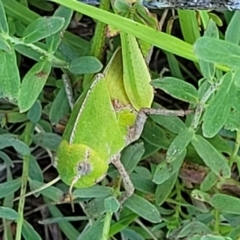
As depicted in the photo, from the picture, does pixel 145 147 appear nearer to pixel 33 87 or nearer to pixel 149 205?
pixel 149 205

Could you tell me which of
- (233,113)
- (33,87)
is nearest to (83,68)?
(33,87)

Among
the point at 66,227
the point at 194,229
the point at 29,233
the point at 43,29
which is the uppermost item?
the point at 43,29

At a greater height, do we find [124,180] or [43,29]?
[43,29]

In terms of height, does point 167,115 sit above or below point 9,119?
above

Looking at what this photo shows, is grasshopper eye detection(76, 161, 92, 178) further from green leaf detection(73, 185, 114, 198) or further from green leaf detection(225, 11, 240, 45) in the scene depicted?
green leaf detection(225, 11, 240, 45)

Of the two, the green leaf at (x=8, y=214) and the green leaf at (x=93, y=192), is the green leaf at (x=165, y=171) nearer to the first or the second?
the green leaf at (x=93, y=192)

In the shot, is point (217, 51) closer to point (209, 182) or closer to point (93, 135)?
point (93, 135)

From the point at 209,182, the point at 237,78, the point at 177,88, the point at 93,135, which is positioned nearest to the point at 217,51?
the point at 237,78

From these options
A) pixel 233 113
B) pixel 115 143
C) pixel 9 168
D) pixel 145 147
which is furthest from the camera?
pixel 9 168

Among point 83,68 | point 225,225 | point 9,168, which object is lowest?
point 9,168
